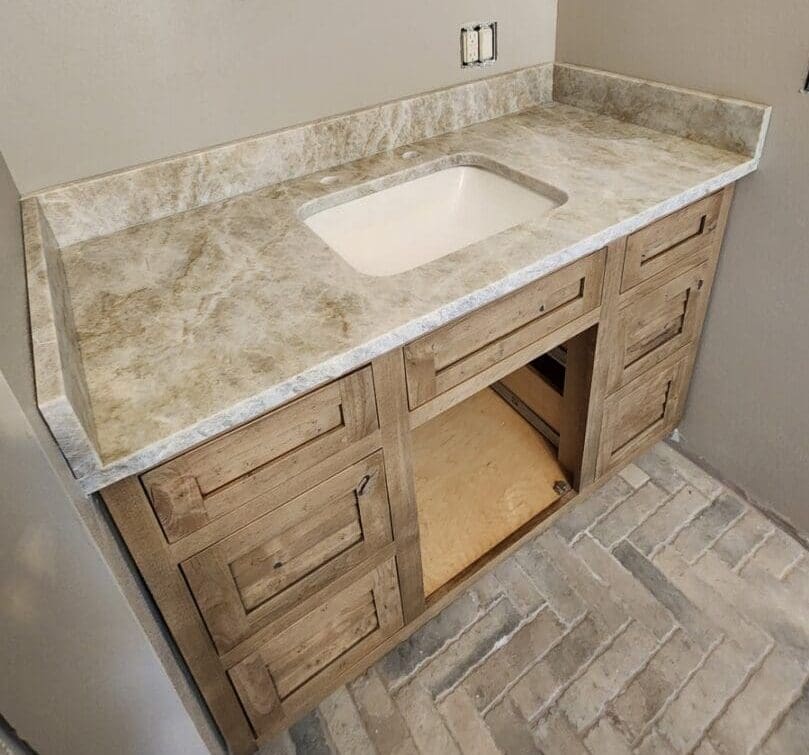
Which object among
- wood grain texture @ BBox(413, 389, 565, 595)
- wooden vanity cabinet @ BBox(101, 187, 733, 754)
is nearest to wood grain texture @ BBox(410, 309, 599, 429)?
wooden vanity cabinet @ BBox(101, 187, 733, 754)

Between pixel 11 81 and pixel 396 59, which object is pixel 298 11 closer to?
pixel 396 59

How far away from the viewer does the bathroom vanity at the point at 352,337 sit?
2.54 ft

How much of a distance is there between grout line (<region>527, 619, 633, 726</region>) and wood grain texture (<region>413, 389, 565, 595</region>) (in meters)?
0.32

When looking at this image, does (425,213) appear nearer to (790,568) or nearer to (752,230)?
(752,230)

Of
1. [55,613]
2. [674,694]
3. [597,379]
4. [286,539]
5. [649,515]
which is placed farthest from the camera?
[649,515]

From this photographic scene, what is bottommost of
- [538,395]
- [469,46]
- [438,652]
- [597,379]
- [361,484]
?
[438,652]

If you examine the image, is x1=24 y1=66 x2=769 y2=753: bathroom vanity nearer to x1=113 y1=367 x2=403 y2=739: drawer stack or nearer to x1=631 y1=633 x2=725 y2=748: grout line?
x1=113 y1=367 x2=403 y2=739: drawer stack

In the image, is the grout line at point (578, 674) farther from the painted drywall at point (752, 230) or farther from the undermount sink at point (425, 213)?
the undermount sink at point (425, 213)

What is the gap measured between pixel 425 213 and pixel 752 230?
71 centimetres

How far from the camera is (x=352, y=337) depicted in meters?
0.81

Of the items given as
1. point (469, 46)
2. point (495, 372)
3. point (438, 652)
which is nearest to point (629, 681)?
point (438, 652)

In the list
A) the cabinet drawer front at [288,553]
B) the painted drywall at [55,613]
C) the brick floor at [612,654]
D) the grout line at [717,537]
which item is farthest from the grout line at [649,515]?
the painted drywall at [55,613]

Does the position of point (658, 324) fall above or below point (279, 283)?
below

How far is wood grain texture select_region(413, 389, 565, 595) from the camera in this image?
4.83 feet
